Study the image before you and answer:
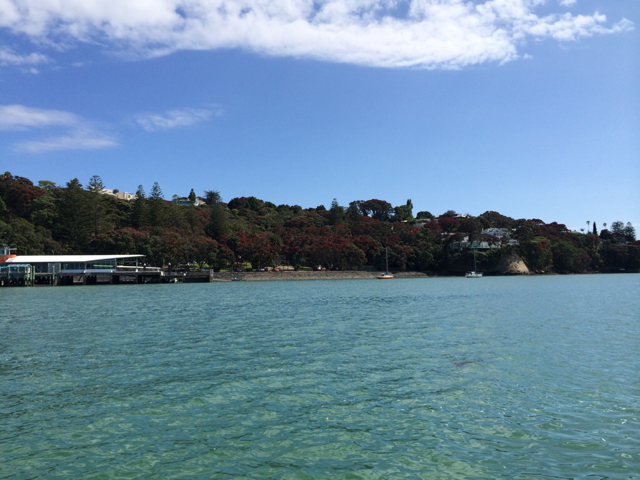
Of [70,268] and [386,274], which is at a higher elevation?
[70,268]

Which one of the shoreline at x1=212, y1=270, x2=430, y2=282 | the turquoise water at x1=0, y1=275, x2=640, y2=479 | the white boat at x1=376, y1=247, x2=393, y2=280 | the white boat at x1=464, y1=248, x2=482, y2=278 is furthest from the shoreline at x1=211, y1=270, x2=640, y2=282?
the turquoise water at x1=0, y1=275, x2=640, y2=479

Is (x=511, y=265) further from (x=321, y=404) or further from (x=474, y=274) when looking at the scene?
(x=321, y=404)

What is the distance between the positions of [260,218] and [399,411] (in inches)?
5335

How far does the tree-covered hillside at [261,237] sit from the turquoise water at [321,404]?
3067 inches

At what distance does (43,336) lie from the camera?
21.5m

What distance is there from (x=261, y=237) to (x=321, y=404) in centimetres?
9439

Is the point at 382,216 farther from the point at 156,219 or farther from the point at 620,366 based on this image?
the point at 620,366

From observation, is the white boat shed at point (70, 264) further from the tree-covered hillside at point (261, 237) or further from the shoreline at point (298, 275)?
Result: the shoreline at point (298, 275)

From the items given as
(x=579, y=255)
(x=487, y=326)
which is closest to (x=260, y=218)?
(x=579, y=255)

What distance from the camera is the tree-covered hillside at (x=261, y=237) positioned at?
316 feet

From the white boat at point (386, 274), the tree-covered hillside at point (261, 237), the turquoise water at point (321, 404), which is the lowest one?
the turquoise water at point (321, 404)

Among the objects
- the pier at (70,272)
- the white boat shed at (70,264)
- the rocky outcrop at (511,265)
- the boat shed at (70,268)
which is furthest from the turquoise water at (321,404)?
the rocky outcrop at (511,265)

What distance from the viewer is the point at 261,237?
10425 centimetres

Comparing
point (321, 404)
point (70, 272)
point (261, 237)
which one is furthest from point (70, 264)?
point (321, 404)
